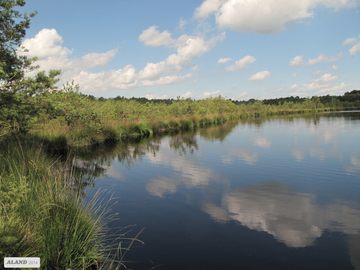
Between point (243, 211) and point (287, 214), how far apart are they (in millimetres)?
832

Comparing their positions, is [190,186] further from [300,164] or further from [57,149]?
[57,149]

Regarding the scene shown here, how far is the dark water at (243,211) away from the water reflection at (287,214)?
0.7 inches

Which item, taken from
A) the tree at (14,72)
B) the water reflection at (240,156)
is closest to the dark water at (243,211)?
→ the water reflection at (240,156)

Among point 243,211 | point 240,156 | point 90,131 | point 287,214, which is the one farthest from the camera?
point 90,131

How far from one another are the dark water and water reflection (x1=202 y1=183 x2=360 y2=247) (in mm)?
17

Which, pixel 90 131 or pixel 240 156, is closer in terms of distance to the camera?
pixel 240 156

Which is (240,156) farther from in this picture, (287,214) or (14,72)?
(14,72)

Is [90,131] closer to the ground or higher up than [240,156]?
higher up

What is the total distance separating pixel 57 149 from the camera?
11836mm

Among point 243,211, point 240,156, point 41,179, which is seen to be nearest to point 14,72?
point 41,179

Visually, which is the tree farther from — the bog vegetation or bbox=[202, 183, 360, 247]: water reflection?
bbox=[202, 183, 360, 247]: water reflection

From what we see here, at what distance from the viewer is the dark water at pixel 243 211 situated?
3.40 metres

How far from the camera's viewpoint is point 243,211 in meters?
4.88

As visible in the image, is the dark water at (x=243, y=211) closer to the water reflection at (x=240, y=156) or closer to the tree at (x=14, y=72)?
the water reflection at (x=240, y=156)
